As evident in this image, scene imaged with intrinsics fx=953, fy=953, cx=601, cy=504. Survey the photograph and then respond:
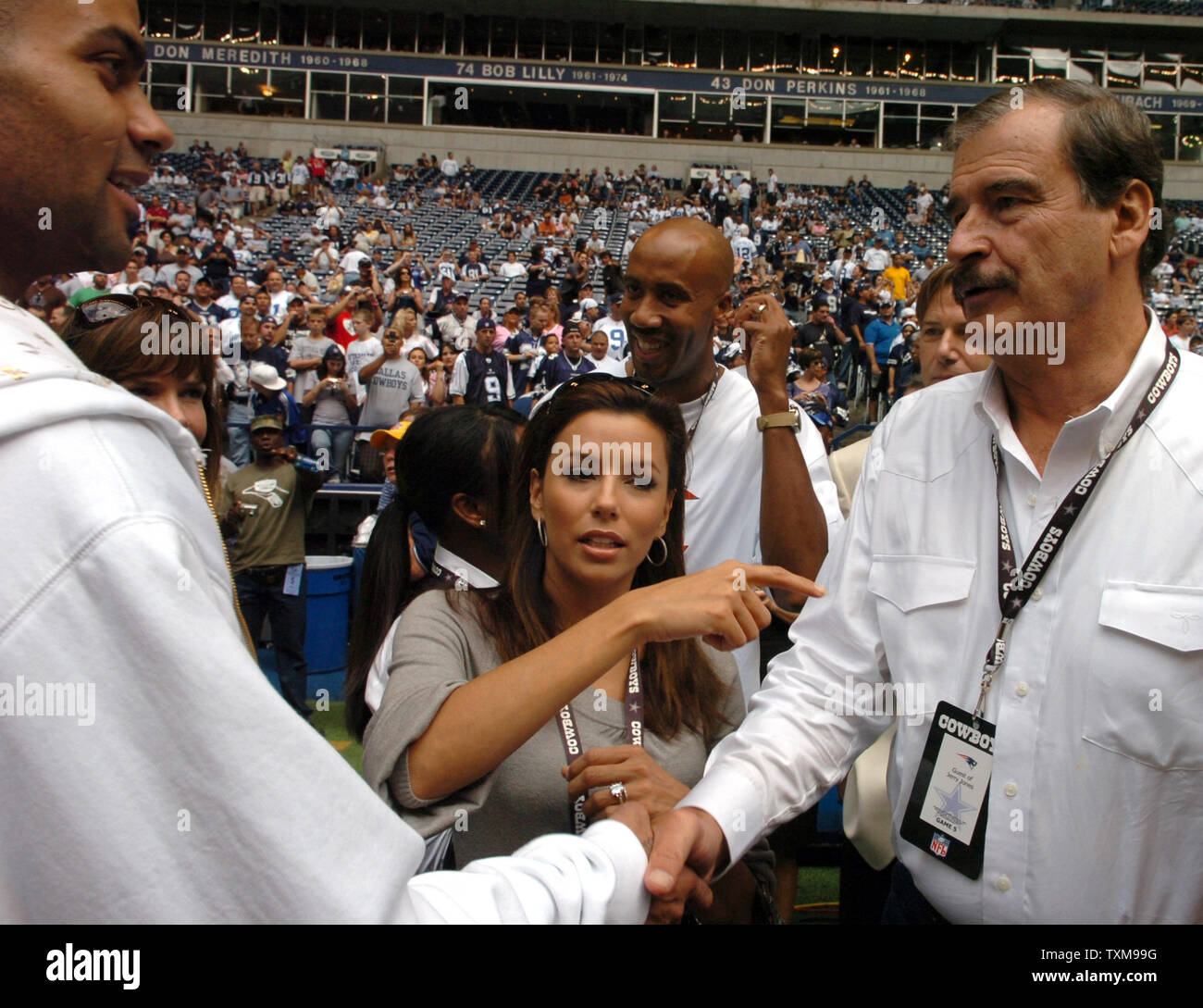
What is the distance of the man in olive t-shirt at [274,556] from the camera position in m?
5.77

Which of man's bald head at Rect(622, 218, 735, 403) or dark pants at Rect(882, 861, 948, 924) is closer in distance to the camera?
dark pants at Rect(882, 861, 948, 924)

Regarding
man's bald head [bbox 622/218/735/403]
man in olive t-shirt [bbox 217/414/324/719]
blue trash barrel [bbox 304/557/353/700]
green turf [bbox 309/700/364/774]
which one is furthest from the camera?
blue trash barrel [bbox 304/557/353/700]

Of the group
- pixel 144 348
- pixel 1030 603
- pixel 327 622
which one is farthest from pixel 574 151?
pixel 1030 603

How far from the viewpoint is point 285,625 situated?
228 inches

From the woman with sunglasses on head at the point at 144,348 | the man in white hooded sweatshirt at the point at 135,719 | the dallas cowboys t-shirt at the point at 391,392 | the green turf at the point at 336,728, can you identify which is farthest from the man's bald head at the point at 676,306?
the dallas cowboys t-shirt at the point at 391,392

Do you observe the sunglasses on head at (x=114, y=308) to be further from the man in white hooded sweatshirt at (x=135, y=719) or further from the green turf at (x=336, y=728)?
the green turf at (x=336, y=728)

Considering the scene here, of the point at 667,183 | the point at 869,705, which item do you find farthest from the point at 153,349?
the point at 667,183

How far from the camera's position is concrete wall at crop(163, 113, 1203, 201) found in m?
33.4

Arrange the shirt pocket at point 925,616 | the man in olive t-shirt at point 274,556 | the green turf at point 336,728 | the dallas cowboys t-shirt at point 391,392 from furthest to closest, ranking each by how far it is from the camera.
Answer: the dallas cowboys t-shirt at point 391,392 < the man in olive t-shirt at point 274,556 < the green turf at point 336,728 < the shirt pocket at point 925,616

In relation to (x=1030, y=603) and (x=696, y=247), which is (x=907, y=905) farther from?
(x=696, y=247)

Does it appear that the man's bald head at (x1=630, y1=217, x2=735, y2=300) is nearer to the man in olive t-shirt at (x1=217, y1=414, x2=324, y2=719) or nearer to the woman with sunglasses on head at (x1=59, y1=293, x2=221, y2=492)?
the woman with sunglasses on head at (x1=59, y1=293, x2=221, y2=492)

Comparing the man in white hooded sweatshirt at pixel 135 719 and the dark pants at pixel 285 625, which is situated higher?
the man in white hooded sweatshirt at pixel 135 719

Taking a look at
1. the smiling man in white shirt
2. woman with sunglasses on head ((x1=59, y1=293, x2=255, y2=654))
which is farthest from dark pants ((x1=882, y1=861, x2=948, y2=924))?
woman with sunglasses on head ((x1=59, y1=293, x2=255, y2=654))
